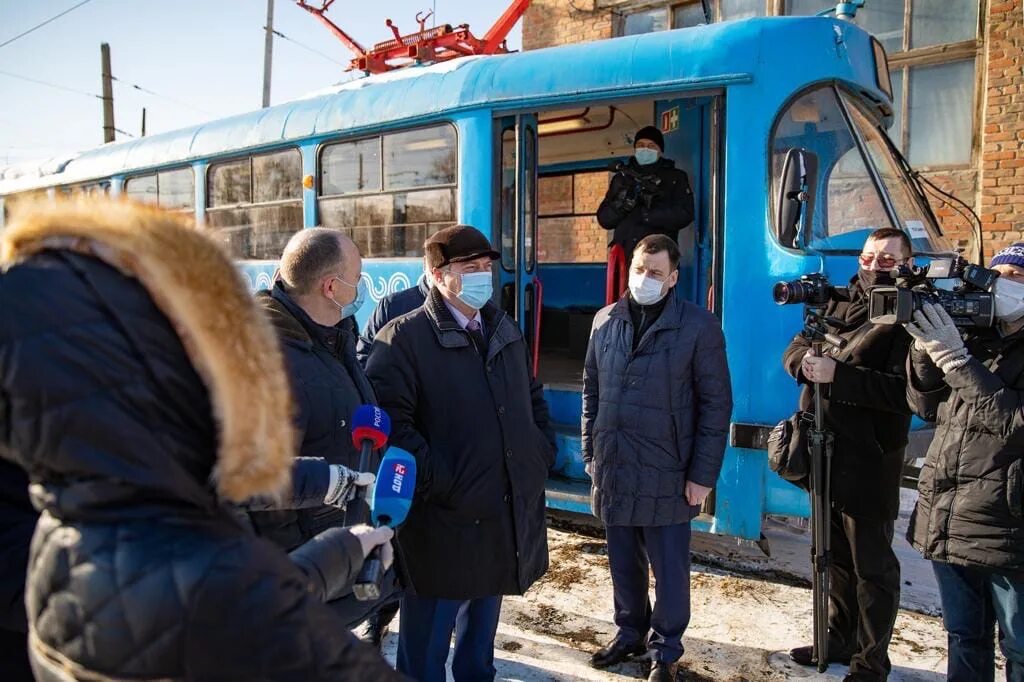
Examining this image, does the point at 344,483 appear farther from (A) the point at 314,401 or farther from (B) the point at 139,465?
(B) the point at 139,465

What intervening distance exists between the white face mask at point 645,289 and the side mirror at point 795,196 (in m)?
0.97

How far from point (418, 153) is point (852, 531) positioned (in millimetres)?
3447

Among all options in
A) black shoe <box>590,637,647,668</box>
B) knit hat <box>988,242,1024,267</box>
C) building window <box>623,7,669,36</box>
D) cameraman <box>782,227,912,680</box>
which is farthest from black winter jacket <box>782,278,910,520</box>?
building window <box>623,7,669,36</box>

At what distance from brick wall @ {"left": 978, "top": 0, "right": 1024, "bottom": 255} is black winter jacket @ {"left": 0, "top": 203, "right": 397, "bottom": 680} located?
916cm

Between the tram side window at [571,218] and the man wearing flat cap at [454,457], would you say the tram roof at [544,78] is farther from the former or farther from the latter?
the tram side window at [571,218]

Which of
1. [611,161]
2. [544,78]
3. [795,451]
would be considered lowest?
[795,451]

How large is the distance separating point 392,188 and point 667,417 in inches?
108

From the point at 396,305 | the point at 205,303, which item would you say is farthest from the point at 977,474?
the point at 396,305

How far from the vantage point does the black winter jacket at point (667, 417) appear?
10.5ft

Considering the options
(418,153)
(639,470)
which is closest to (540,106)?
(418,153)

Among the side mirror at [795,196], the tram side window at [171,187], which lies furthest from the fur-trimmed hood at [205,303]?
the tram side window at [171,187]

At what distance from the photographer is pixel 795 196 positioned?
375 cm

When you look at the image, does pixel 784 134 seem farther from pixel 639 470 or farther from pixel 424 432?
A: pixel 424 432

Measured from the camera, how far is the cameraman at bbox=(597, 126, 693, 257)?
15.8 feet
